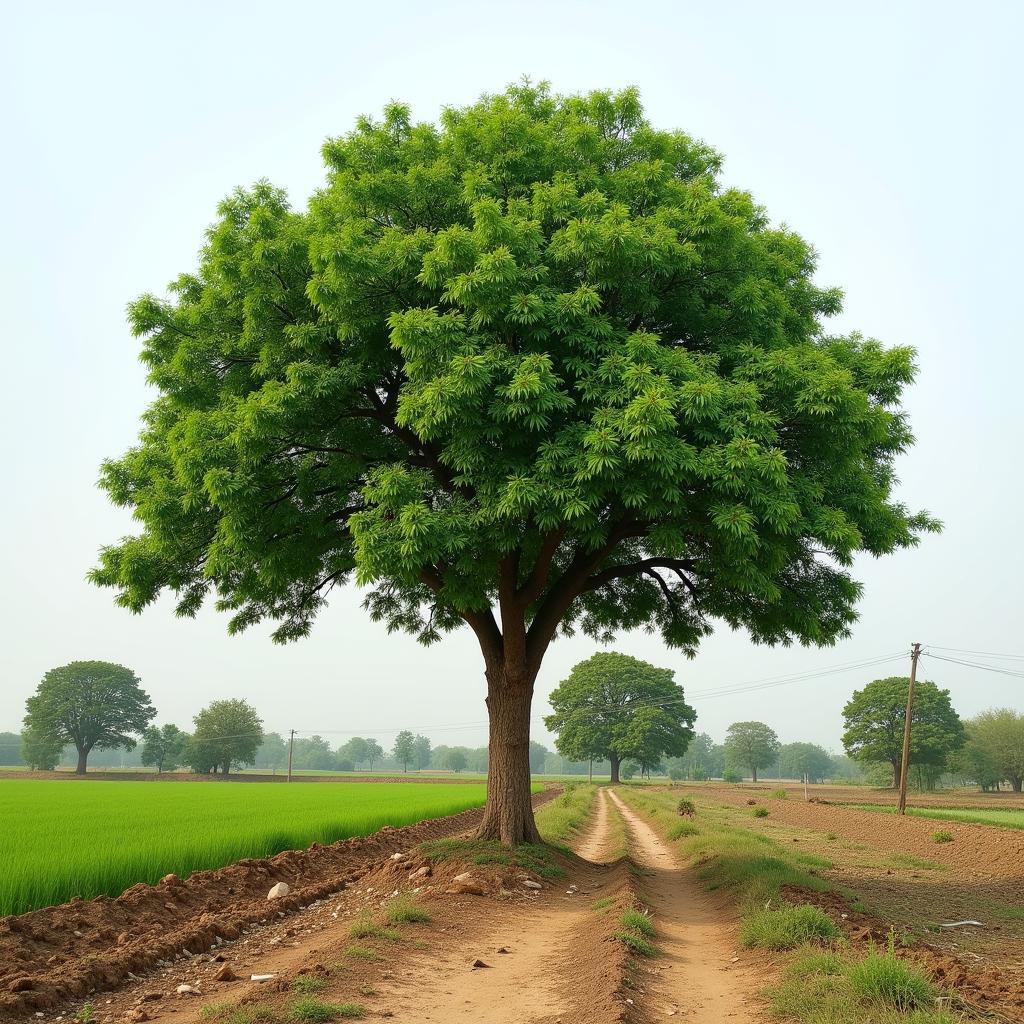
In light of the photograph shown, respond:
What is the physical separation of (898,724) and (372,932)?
78.4 metres

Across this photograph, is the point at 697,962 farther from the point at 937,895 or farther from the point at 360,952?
the point at 937,895

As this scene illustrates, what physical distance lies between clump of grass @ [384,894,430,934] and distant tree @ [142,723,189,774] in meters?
106

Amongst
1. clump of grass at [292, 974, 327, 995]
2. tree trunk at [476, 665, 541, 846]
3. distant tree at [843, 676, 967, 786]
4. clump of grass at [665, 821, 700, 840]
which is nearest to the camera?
clump of grass at [292, 974, 327, 995]

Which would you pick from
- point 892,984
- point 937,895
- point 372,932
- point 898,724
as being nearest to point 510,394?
point 372,932

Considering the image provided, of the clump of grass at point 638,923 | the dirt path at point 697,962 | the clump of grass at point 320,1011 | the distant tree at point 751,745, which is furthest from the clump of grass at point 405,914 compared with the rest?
the distant tree at point 751,745

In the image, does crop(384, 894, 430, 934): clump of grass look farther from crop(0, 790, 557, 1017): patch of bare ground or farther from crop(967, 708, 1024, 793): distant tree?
crop(967, 708, 1024, 793): distant tree

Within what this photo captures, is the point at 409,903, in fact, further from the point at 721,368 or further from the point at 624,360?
the point at 721,368

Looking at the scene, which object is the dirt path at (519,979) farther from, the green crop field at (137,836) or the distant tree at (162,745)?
the distant tree at (162,745)

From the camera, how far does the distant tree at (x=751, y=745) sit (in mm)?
183000

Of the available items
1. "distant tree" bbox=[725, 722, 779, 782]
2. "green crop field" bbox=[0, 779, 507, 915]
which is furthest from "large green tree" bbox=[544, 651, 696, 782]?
"distant tree" bbox=[725, 722, 779, 782]

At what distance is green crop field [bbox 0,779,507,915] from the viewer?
10.6 metres

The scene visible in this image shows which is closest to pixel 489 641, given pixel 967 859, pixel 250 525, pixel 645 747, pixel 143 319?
pixel 250 525

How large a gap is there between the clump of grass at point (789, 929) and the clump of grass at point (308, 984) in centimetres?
487

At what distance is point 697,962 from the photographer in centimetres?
848
